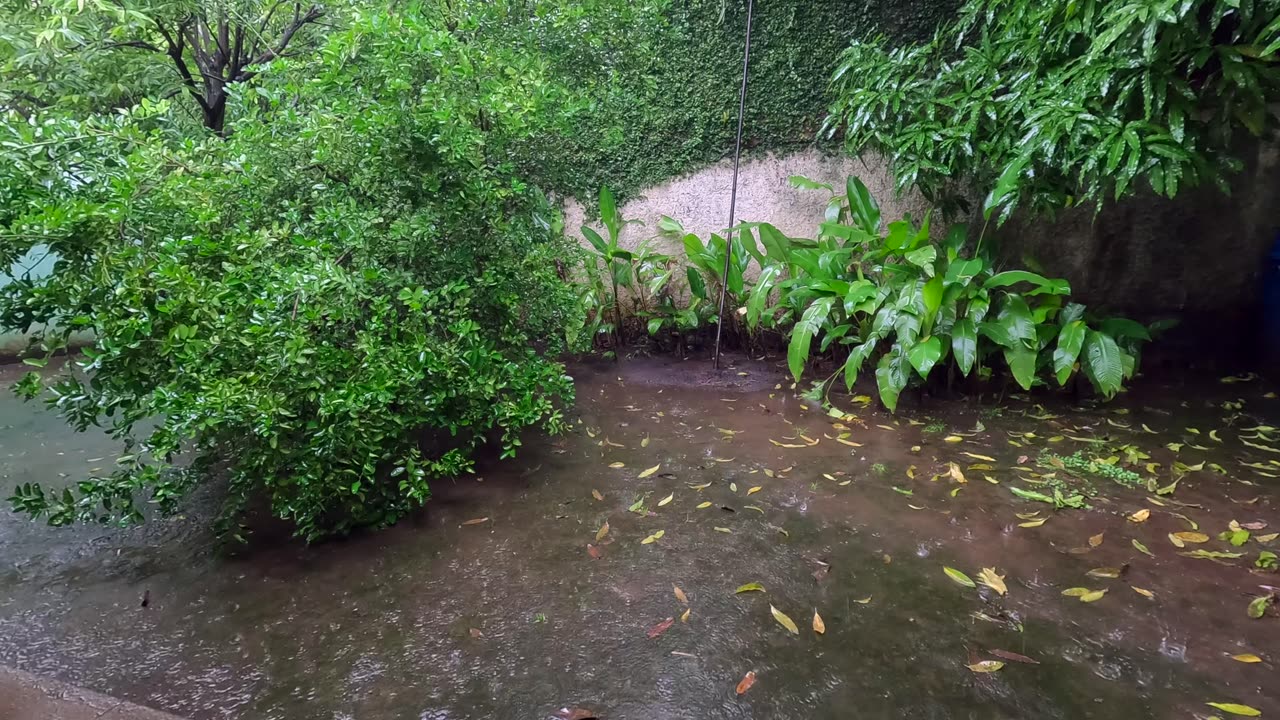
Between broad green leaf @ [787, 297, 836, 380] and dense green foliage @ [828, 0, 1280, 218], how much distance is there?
73 centimetres

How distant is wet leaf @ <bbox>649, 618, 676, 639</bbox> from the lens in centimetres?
202

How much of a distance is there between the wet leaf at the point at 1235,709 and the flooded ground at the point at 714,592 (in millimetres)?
21

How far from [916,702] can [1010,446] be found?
193 cm

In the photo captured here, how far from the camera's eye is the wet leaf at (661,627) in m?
2.02

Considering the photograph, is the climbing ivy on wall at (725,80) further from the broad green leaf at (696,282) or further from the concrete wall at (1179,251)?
the concrete wall at (1179,251)

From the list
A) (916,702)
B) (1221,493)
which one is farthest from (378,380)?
(1221,493)

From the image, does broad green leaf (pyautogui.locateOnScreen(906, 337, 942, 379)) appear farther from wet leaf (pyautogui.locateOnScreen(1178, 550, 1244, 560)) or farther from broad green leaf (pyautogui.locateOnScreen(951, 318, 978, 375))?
wet leaf (pyautogui.locateOnScreen(1178, 550, 1244, 560))

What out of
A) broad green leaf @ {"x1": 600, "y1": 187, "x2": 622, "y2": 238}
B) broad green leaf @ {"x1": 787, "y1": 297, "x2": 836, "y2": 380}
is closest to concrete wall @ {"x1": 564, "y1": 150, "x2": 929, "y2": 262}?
broad green leaf @ {"x1": 600, "y1": 187, "x2": 622, "y2": 238}

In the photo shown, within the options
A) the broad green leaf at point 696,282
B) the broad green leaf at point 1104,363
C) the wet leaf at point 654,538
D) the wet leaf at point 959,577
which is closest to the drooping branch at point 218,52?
the broad green leaf at point 696,282

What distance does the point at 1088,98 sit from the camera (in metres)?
2.84

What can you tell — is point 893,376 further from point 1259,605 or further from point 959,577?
point 1259,605

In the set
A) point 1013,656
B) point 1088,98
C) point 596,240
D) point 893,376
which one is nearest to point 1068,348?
point 893,376

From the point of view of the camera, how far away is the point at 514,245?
120 inches

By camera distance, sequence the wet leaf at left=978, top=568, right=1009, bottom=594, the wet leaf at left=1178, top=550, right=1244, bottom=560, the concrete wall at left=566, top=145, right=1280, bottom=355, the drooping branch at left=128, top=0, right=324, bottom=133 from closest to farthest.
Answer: the wet leaf at left=978, top=568, right=1009, bottom=594 → the wet leaf at left=1178, top=550, right=1244, bottom=560 → the concrete wall at left=566, top=145, right=1280, bottom=355 → the drooping branch at left=128, top=0, right=324, bottom=133
